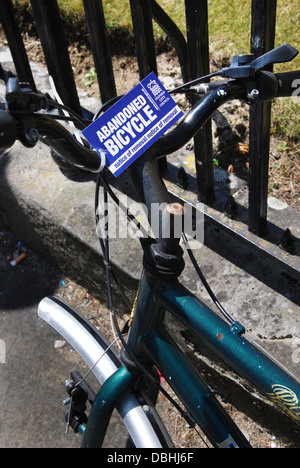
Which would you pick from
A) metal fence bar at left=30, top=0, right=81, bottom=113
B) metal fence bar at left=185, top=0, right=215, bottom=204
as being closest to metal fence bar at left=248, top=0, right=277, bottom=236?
metal fence bar at left=185, top=0, right=215, bottom=204

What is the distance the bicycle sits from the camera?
4.27ft

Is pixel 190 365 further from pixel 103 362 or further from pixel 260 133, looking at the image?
pixel 260 133

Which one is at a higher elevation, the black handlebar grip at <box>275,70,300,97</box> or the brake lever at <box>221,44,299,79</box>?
the brake lever at <box>221,44,299,79</box>

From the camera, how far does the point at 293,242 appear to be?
2.22 m

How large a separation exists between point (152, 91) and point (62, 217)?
1.55m

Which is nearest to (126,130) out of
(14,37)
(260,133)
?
(260,133)

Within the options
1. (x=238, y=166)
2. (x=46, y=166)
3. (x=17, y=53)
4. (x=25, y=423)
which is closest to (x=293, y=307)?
(x=238, y=166)

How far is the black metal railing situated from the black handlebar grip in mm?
304

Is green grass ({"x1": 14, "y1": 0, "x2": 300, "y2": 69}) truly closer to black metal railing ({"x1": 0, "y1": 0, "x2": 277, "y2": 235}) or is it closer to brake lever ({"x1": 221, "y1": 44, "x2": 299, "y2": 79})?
black metal railing ({"x1": 0, "y1": 0, "x2": 277, "y2": 235})

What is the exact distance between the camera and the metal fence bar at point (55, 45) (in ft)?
8.25

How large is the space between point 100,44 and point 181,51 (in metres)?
0.45

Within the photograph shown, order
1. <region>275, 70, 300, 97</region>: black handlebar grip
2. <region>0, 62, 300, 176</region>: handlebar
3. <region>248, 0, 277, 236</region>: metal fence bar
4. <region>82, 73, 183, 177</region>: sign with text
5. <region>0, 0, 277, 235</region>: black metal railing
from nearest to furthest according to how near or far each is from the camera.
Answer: <region>0, 62, 300, 176</region>: handlebar
<region>82, 73, 183, 177</region>: sign with text
<region>275, 70, 300, 97</region>: black handlebar grip
<region>248, 0, 277, 236</region>: metal fence bar
<region>0, 0, 277, 235</region>: black metal railing
